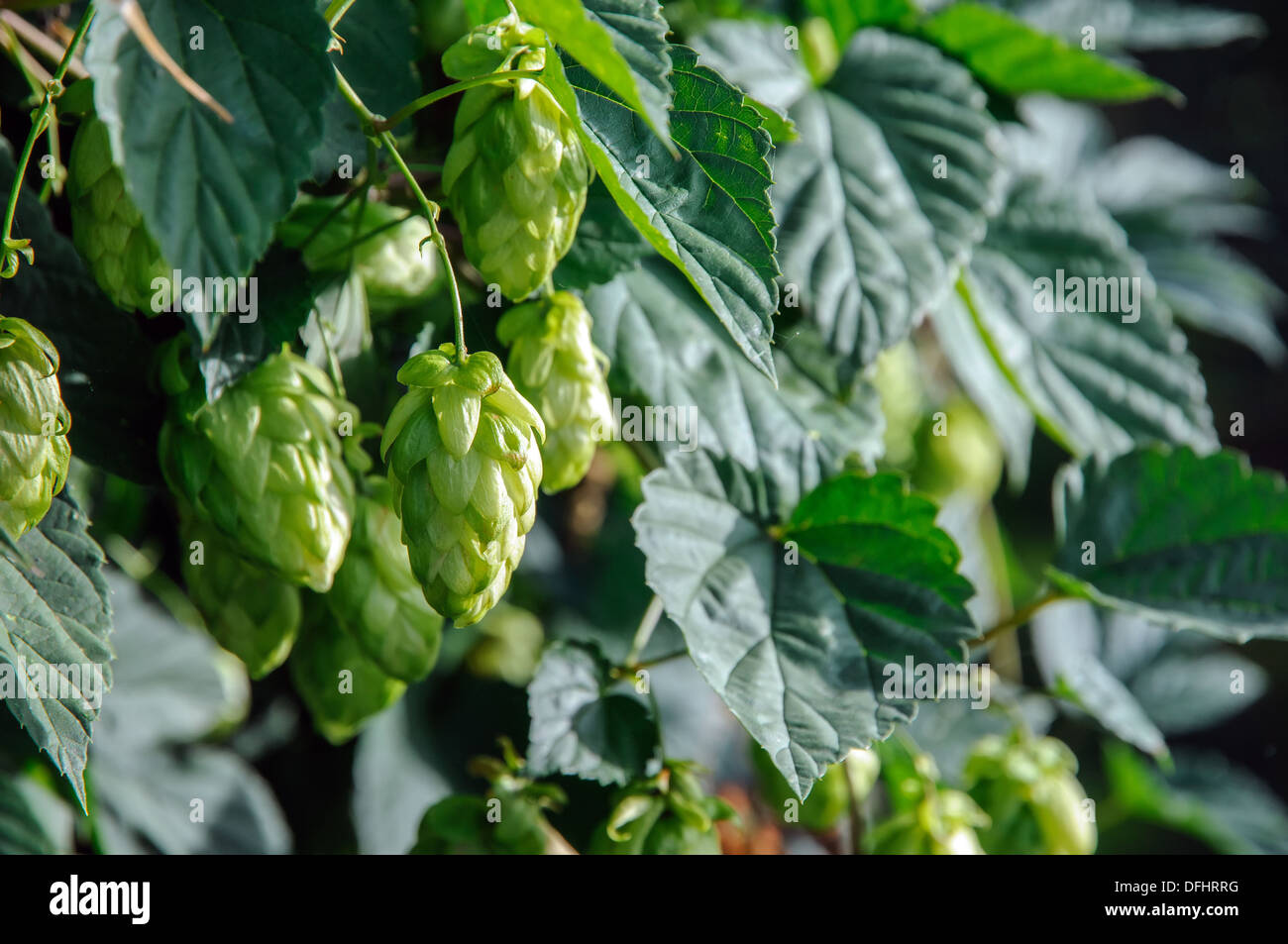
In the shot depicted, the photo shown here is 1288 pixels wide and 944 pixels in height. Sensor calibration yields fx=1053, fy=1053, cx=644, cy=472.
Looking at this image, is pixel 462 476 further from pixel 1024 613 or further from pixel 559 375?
pixel 1024 613

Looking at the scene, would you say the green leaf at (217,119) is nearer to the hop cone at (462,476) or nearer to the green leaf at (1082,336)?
the hop cone at (462,476)

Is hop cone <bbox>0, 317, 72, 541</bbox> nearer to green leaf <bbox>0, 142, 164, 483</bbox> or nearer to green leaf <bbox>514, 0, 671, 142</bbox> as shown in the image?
green leaf <bbox>0, 142, 164, 483</bbox>

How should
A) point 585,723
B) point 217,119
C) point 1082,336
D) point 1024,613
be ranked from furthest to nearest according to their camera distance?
point 1082,336, point 1024,613, point 585,723, point 217,119

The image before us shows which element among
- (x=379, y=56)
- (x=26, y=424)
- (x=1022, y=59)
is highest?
(x=1022, y=59)

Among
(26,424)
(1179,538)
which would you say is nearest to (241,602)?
(26,424)

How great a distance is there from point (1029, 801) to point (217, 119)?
2.81ft

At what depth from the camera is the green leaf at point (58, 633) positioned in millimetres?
509

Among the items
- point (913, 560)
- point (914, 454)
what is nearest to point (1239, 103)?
point (914, 454)

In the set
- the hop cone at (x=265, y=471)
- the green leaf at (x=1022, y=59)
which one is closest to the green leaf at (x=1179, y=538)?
the green leaf at (x=1022, y=59)

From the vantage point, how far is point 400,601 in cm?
61

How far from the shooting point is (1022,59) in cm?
98

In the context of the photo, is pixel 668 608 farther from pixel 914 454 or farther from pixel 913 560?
pixel 914 454

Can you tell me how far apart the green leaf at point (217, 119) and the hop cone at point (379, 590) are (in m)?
0.21
